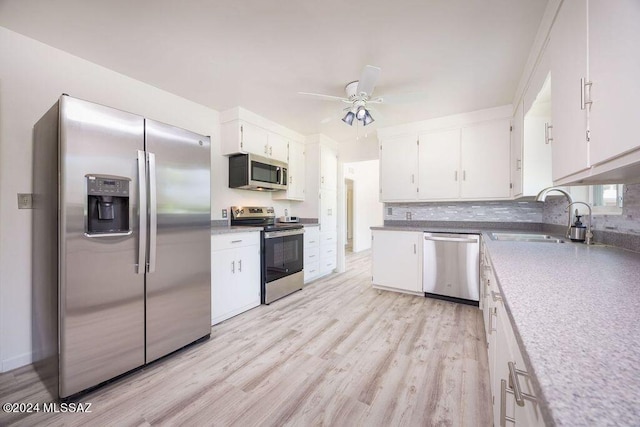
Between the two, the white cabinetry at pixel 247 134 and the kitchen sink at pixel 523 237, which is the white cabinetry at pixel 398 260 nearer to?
the kitchen sink at pixel 523 237

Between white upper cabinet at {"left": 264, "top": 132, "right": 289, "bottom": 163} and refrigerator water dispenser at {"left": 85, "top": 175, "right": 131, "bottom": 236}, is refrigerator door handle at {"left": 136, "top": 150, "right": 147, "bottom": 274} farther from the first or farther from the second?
white upper cabinet at {"left": 264, "top": 132, "right": 289, "bottom": 163}

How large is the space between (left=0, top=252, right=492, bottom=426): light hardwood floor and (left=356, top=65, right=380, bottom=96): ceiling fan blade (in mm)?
2148

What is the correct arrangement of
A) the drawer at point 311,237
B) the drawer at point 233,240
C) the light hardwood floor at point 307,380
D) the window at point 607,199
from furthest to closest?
the drawer at point 311,237 → the drawer at point 233,240 → the window at point 607,199 → the light hardwood floor at point 307,380

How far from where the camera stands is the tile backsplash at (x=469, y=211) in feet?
10.1

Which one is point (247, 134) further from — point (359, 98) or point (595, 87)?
point (595, 87)

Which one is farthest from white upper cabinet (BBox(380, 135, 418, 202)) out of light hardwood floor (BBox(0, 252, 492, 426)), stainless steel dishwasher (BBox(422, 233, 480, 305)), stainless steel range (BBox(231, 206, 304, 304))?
light hardwood floor (BBox(0, 252, 492, 426))

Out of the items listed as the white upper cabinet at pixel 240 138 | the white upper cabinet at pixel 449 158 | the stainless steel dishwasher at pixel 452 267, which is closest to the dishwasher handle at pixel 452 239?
the stainless steel dishwasher at pixel 452 267

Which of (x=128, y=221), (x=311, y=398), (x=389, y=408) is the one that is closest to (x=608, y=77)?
(x=389, y=408)

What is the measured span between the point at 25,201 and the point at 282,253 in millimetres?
2253

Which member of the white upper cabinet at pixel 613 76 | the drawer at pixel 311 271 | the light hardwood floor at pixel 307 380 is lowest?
the light hardwood floor at pixel 307 380

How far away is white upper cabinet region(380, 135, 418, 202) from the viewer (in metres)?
3.52

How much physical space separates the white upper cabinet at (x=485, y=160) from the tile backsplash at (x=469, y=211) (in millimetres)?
311

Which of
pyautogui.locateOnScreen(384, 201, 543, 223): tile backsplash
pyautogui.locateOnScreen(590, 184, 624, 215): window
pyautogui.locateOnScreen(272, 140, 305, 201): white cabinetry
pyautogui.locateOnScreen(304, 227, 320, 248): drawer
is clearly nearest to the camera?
pyautogui.locateOnScreen(590, 184, 624, 215): window

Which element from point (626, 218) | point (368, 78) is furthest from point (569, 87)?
point (368, 78)
